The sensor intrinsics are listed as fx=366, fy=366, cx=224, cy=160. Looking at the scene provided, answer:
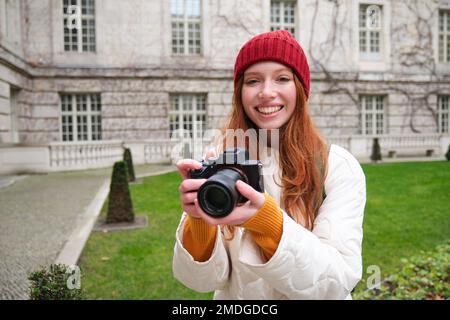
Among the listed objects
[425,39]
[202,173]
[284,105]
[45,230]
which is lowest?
[45,230]

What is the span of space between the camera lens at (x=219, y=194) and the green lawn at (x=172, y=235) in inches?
58.1

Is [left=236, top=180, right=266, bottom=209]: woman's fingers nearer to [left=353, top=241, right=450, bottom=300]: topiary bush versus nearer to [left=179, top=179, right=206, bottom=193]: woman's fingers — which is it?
[left=179, top=179, right=206, bottom=193]: woman's fingers

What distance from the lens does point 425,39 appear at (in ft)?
6.17

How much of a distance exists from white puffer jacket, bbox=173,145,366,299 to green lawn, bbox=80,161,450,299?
1182 millimetres

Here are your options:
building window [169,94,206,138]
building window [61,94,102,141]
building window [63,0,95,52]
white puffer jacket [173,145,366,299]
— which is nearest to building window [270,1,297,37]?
building window [169,94,206,138]

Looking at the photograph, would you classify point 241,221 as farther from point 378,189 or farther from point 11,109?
point 378,189

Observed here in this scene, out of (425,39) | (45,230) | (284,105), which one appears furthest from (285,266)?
(45,230)

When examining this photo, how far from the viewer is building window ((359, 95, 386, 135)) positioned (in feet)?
7.09

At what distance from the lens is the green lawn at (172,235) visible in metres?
2.44

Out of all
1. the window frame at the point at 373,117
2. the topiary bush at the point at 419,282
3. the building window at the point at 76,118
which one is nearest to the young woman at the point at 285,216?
the window frame at the point at 373,117

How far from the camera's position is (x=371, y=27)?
1.62m

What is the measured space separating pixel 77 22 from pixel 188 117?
1828mm

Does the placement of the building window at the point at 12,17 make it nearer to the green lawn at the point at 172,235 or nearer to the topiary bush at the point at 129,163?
the green lawn at the point at 172,235
